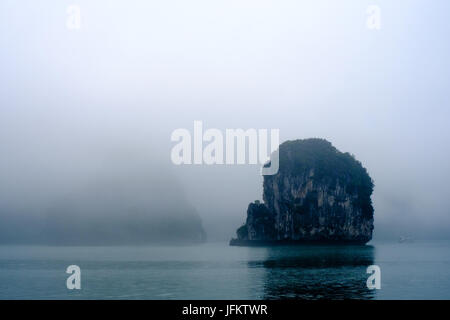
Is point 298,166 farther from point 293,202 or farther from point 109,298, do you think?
point 109,298

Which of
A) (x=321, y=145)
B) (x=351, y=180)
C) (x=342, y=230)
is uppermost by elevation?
(x=321, y=145)

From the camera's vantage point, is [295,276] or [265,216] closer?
[295,276]

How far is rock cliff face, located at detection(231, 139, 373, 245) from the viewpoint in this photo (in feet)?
371

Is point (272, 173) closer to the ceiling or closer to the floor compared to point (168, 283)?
closer to the ceiling

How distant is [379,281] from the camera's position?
30.4 metres

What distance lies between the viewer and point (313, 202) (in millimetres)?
116562

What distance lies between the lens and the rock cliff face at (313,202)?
113m

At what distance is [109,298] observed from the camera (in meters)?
22.8
